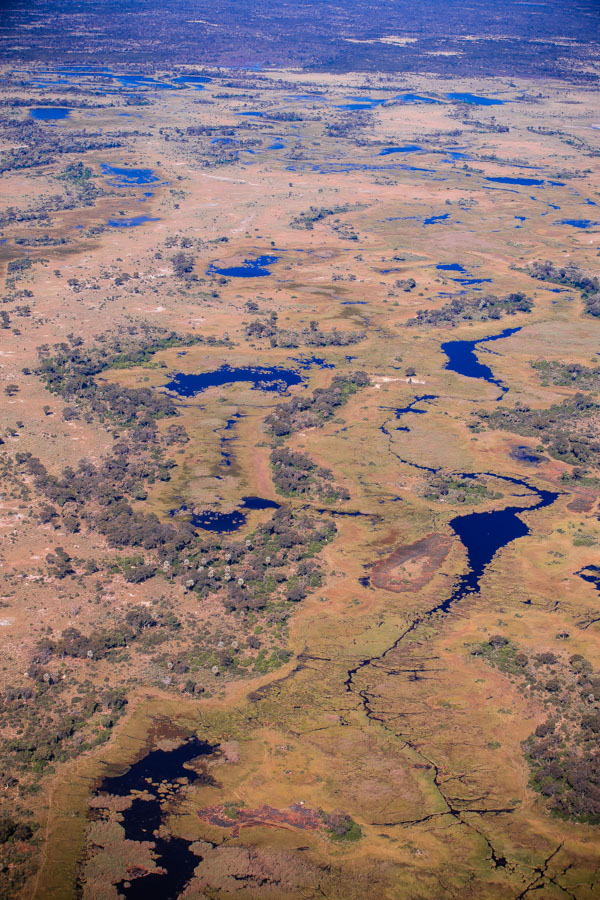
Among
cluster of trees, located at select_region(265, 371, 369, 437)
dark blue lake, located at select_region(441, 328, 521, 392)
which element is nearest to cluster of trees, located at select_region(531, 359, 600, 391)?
dark blue lake, located at select_region(441, 328, 521, 392)

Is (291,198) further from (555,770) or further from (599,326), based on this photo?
(555,770)

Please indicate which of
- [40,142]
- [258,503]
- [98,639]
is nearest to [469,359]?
[258,503]

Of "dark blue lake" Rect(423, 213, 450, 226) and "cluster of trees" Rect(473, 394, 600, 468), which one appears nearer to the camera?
"cluster of trees" Rect(473, 394, 600, 468)

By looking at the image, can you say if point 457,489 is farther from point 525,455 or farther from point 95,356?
point 95,356

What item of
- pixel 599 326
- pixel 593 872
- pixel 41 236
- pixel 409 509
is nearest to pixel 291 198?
pixel 41 236

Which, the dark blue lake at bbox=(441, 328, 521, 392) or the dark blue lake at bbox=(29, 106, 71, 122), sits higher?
the dark blue lake at bbox=(29, 106, 71, 122)

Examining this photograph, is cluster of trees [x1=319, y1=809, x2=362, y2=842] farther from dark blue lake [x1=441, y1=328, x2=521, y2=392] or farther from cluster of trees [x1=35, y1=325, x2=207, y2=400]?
dark blue lake [x1=441, y1=328, x2=521, y2=392]
